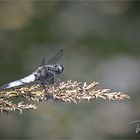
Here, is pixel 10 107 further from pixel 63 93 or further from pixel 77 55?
pixel 77 55

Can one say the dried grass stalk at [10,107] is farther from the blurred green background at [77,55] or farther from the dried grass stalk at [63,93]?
the blurred green background at [77,55]

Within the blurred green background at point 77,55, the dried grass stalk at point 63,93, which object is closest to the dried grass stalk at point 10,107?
the dried grass stalk at point 63,93

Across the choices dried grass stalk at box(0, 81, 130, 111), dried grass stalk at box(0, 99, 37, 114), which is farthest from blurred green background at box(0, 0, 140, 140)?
dried grass stalk at box(0, 99, 37, 114)

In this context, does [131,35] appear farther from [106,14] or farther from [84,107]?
[84,107]

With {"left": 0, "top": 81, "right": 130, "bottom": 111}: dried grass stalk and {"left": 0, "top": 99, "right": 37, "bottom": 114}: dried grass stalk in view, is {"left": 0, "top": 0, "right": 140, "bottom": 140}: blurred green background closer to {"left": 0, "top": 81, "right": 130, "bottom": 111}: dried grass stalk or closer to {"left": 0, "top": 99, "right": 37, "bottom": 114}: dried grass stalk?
{"left": 0, "top": 81, "right": 130, "bottom": 111}: dried grass stalk

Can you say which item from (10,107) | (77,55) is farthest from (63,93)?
(77,55)

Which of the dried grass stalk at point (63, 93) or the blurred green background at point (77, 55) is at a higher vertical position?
the blurred green background at point (77, 55)
